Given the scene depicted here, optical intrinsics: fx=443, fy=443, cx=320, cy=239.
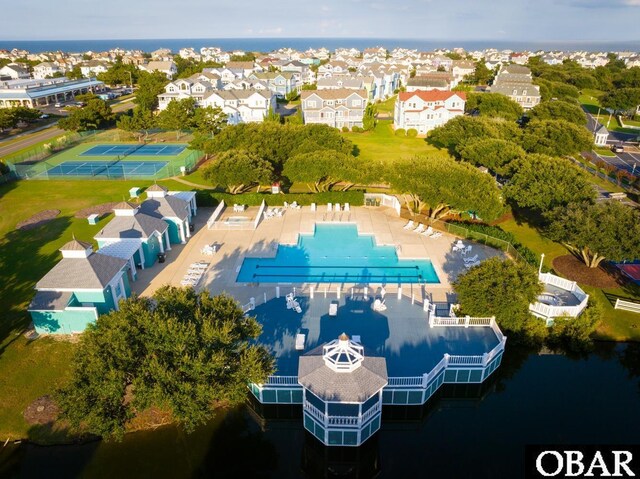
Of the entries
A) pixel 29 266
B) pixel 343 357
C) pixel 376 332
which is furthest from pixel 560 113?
pixel 29 266

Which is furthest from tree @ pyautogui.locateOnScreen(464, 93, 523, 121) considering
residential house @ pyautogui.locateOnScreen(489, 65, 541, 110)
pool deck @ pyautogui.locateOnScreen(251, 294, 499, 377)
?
pool deck @ pyautogui.locateOnScreen(251, 294, 499, 377)

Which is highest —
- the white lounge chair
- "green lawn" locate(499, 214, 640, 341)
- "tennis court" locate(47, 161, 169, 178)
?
"tennis court" locate(47, 161, 169, 178)

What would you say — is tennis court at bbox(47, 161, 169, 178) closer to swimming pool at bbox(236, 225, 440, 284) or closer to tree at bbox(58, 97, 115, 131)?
tree at bbox(58, 97, 115, 131)

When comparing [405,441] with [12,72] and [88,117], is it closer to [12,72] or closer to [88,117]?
[88,117]

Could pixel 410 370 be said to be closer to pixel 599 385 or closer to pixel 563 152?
pixel 599 385

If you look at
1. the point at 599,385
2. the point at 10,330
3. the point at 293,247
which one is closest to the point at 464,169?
the point at 293,247

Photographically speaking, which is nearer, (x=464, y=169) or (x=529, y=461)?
(x=529, y=461)

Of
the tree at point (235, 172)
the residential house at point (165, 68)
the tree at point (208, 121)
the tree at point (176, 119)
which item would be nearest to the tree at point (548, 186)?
the tree at point (235, 172)

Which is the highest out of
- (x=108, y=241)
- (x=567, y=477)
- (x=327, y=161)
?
(x=327, y=161)
